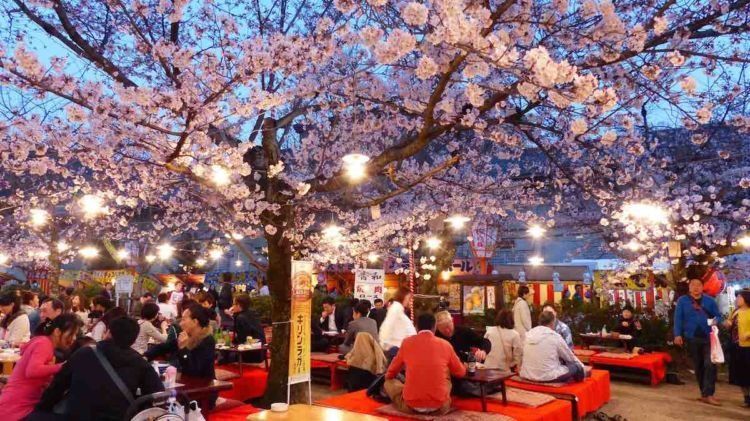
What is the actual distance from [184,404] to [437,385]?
10.5ft

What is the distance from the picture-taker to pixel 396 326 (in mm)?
8609

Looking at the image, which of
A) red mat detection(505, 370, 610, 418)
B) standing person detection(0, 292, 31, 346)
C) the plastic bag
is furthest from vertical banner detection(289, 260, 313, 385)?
the plastic bag

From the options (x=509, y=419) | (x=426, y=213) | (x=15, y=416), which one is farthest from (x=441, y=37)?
(x=426, y=213)

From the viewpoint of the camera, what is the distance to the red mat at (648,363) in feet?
37.3

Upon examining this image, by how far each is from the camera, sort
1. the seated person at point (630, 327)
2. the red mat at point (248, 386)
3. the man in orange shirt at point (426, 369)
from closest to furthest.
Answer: the man in orange shirt at point (426, 369), the red mat at point (248, 386), the seated person at point (630, 327)

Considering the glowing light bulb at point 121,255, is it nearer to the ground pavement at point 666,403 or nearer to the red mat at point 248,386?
the ground pavement at point 666,403

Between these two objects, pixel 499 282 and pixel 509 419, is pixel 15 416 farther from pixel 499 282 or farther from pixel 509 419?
pixel 499 282

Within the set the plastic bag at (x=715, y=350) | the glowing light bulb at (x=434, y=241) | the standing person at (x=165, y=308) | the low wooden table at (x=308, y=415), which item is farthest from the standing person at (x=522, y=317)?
Result: the standing person at (x=165, y=308)

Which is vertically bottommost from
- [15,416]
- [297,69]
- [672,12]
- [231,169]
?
[15,416]

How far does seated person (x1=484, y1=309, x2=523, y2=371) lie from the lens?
9039 millimetres

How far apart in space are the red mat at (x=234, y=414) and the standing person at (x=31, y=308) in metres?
5.17

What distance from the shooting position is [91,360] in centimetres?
430

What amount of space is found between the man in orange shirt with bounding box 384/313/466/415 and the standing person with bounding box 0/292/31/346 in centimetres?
630

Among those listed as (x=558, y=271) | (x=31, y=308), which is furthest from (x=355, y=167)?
(x=558, y=271)
